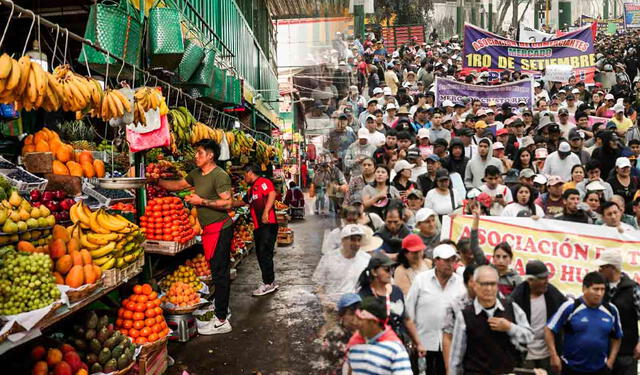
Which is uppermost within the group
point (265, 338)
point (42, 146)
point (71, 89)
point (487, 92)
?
point (487, 92)

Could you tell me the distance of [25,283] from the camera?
3.34 metres

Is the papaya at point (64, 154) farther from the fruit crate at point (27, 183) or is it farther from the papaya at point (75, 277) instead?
the papaya at point (75, 277)

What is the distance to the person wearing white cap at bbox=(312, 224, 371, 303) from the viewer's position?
4.05m

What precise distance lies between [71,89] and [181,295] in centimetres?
310

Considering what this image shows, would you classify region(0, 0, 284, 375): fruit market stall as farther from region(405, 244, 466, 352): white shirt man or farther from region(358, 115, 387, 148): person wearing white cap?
region(358, 115, 387, 148): person wearing white cap

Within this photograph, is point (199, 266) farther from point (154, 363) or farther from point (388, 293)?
point (388, 293)

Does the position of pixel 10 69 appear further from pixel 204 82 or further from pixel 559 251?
pixel 559 251

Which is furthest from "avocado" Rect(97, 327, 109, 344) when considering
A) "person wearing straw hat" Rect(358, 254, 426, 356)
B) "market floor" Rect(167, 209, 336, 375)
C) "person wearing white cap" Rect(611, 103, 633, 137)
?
"person wearing white cap" Rect(611, 103, 633, 137)

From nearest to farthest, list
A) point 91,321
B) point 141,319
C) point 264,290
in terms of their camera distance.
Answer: point 91,321, point 141,319, point 264,290

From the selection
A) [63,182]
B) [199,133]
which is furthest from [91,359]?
[199,133]

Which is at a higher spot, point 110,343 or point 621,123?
point 621,123

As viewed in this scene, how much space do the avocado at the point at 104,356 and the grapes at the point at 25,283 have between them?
2.92 feet

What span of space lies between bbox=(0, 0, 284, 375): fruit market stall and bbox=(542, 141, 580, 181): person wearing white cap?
5.16 metres

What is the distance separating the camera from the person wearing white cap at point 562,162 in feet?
25.1
